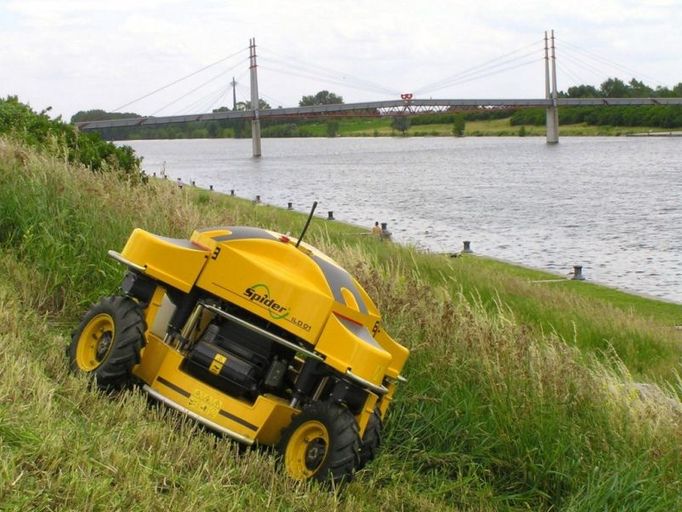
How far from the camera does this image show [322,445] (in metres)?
5.59

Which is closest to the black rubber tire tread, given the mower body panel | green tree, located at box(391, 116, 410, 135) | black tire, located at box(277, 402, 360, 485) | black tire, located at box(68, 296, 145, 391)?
the mower body panel

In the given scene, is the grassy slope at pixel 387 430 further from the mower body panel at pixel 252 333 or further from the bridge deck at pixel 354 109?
the bridge deck at pixel 354 109

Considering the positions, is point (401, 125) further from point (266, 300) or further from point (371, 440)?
point (371, 440)

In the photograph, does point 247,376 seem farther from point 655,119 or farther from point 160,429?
point 655,119

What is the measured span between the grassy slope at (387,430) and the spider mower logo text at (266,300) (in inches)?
32.4

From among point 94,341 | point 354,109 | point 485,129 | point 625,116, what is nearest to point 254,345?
point 94,341

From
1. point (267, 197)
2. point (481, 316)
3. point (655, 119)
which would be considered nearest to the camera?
point (481, 316)

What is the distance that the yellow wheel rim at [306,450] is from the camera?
555 cm

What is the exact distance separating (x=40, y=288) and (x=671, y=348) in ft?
25.3

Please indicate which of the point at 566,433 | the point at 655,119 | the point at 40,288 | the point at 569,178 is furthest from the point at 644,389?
the point at 655,119

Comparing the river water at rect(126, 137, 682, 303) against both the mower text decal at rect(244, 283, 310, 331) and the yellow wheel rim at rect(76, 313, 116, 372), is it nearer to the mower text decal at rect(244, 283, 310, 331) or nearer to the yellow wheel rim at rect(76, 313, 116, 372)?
the yellow wheel rim at rect(76, 313, 116, 372)

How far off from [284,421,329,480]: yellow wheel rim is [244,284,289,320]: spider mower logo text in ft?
2.26

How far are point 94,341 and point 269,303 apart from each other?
1403mm

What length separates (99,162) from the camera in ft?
46.2
